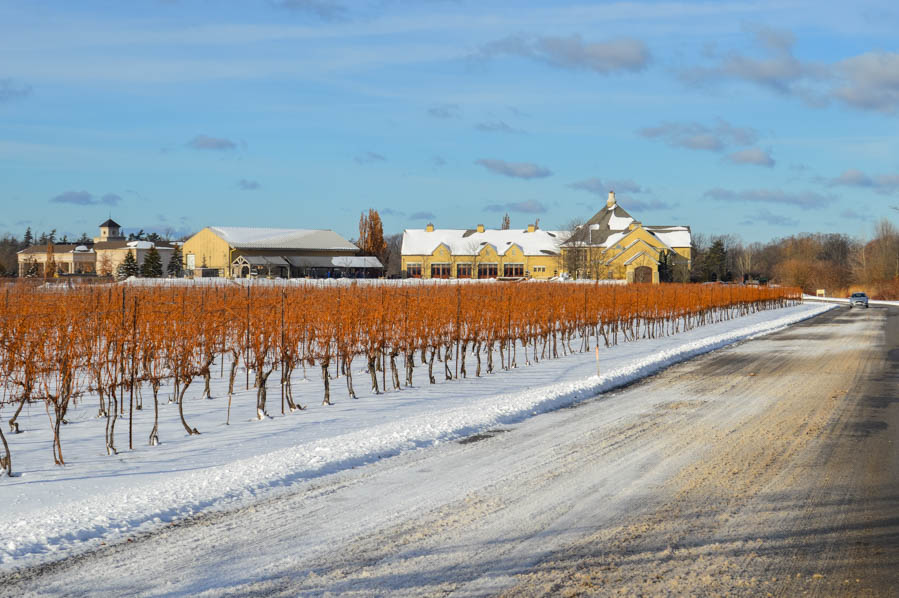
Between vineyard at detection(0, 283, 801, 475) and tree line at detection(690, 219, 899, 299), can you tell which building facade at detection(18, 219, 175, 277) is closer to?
tree line at detection(690, 219, 899, 299)

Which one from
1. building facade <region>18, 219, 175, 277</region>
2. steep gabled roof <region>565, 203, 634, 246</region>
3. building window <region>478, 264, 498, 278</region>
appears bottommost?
building window <region>478, 264, 498, 278</region>

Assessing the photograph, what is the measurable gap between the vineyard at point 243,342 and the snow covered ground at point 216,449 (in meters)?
0.33

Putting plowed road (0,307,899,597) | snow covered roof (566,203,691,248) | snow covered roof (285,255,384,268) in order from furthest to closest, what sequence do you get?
snow covered roof (566,203,691,248), snow covered roof (285,255,384,268), plowed road (0,307,899,597)

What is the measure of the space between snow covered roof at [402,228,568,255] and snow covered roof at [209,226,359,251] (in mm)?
10077

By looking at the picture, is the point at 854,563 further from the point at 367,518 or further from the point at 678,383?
the point at 678,383

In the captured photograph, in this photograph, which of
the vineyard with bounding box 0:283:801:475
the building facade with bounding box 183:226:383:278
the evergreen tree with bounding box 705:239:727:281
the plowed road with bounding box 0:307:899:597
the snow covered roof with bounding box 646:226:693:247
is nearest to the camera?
the plowed road with bounding box 0:307:899:597

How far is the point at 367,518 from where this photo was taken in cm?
713

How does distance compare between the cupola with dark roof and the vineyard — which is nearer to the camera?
the vineyard

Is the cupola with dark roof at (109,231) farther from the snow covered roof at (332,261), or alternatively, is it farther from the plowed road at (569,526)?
the plowed road at (569,526)

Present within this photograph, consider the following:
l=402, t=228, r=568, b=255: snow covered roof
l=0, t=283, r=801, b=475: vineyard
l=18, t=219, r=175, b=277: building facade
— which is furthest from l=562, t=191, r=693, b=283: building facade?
l=18, t=219, r=175, b=277: building facade

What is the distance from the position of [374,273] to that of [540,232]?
25.5m

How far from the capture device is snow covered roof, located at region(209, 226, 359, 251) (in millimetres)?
88750

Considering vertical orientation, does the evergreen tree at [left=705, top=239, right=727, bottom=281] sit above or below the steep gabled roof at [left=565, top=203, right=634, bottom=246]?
below

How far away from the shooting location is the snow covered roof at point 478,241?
101 m
